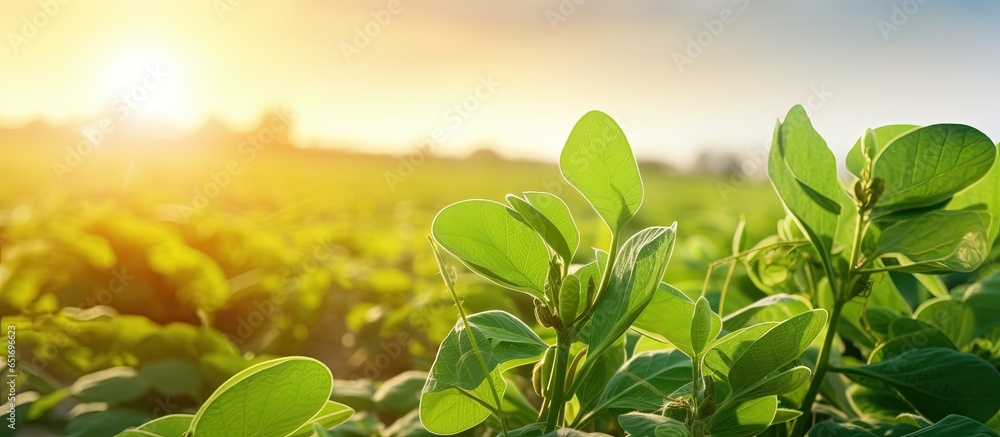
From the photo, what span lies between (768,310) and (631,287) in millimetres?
213

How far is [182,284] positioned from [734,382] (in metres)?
1.04

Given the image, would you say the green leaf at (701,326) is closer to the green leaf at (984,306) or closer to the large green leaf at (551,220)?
the large green leaf at (551,220)

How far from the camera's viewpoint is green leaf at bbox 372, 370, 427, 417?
64 centimetres

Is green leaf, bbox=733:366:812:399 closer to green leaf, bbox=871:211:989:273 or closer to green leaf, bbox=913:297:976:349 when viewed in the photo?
green leaf, bbox=871:211:989:273

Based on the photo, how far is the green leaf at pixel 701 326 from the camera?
0.33 meters

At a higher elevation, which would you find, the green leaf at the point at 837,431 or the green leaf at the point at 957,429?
the green leaf at the point at 957,429

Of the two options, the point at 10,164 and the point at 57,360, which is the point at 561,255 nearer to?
the point at 57,360

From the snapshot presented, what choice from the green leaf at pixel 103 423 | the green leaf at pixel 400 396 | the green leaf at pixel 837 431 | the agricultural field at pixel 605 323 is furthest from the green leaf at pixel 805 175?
the green leaf at pixel 103 423

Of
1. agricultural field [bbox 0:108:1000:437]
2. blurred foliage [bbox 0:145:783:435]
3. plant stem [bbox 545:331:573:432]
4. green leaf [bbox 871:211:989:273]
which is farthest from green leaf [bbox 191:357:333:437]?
green leaf [bbox 871:211:989:273]

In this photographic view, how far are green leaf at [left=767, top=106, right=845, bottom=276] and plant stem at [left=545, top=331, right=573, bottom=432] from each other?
0.19 meters

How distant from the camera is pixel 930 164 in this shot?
44 cm

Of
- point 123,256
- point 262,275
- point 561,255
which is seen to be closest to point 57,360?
point 123,256

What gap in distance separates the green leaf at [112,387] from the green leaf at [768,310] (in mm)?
590

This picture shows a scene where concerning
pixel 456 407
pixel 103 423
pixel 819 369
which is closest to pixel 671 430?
pixel 456 407
